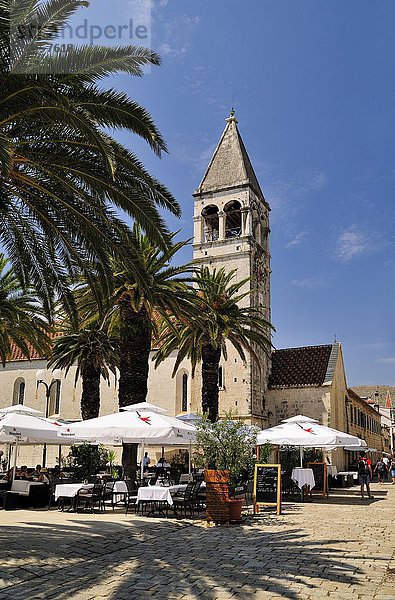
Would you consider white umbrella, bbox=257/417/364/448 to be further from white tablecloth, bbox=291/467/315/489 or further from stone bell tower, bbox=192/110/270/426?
stone bell tower, bbox=192/110/270/426

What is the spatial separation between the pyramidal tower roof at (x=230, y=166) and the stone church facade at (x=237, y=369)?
8 cm

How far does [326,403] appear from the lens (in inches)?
1532

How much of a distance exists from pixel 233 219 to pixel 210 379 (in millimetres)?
20213

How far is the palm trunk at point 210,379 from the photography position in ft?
85.7

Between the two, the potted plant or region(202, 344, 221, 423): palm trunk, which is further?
region(202, 344, 221, 423): palm trunk

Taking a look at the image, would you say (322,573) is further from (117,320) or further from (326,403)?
(326,403)

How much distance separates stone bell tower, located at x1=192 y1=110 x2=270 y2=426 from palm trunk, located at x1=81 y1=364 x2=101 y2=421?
11.1 metres

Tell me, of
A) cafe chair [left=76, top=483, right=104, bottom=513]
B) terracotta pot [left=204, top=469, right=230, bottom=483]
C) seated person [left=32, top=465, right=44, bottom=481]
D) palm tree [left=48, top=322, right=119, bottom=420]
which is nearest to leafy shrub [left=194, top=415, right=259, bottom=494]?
terracotta pot [left=204, top=469, right=230, bottom=483]

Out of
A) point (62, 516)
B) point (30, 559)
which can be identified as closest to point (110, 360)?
point (62, 516)

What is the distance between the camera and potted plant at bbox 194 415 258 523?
14.4 metres

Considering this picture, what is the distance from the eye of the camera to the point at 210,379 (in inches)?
1030

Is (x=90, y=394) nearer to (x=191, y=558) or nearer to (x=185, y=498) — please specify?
(x=185, y=498)

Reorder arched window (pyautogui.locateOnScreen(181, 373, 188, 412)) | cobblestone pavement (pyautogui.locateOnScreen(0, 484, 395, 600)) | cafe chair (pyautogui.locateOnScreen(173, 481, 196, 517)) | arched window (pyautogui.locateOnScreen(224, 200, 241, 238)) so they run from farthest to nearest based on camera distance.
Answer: arched window (pyautogui.locateOnScreen(224, 200, 241, 238)) → arched window (pyautogui.locateOnScreen(181, 373, 188, 412)) → cafe chair (pyautogui.locateOnScreen(173, 481, 196, 517)) → cobblestone pavement (pyautogui.locateOnScreen(0, 484, 395, 600))

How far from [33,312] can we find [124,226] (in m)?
12.6
